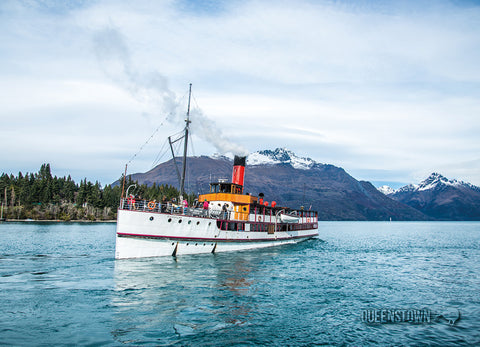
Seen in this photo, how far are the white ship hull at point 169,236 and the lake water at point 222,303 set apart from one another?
1.46 m

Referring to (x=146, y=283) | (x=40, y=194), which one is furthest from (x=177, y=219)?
(x=40, y=194)

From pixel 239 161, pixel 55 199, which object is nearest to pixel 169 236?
pixel 239 161

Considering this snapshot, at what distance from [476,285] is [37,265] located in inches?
1543

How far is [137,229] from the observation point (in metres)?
33.6

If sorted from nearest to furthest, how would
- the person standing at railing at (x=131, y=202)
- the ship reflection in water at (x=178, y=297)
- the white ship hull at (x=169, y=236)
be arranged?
the ship reflection in water at (x=178, y=297), the person standing at railing at (x=131, y=202), the white ship hull at (x=169, y=236)

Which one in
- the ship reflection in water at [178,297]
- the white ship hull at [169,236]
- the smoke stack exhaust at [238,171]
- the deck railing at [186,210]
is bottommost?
the ship reflection in water at [178,297]

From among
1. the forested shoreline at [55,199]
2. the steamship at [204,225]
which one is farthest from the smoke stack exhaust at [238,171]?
the forested shoreline at [55,199]

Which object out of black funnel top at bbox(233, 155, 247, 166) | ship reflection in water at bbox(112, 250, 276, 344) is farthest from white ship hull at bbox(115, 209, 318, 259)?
black funnel top at bbox(233, 155, 247, 166)

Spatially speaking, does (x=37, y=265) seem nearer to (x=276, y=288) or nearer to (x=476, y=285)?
(x=276, y=288)

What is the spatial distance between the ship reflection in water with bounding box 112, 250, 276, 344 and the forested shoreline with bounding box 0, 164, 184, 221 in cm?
9720

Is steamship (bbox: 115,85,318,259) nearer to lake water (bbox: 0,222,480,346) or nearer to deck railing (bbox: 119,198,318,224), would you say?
deck railing (bbox: 119,198,318,224)

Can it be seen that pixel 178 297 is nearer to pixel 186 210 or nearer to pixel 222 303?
pixel 222 303

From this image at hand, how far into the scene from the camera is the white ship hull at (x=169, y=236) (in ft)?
109

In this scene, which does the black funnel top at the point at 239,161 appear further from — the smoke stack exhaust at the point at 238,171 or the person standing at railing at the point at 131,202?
the person standing at railing at the point at 131,202
